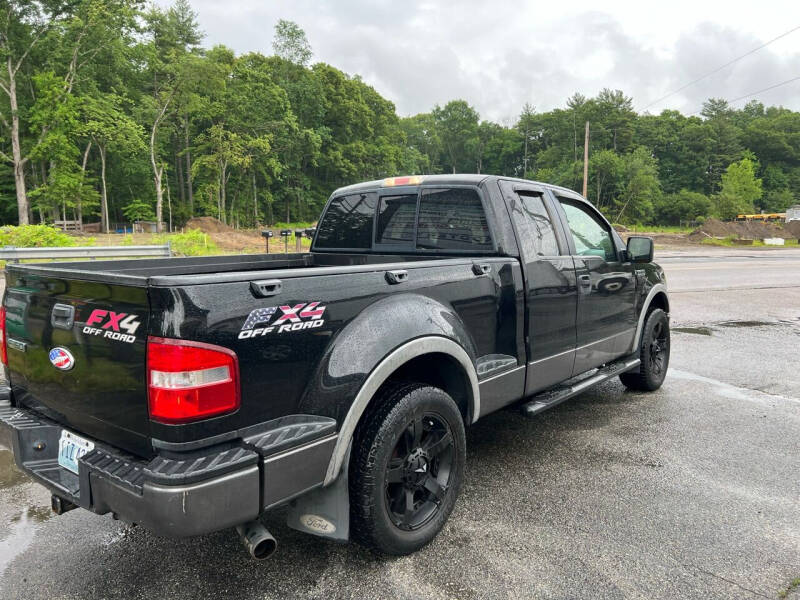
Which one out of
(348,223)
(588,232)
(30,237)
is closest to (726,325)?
(588,232)

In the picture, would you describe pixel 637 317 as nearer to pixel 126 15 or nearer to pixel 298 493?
pixel 298 493

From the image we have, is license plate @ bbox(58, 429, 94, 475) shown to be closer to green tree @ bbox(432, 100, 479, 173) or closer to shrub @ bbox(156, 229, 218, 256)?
shrub @ bbox(156, 229, 218, 256)

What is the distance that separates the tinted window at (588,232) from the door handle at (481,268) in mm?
1251

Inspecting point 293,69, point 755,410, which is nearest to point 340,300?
point 755,410

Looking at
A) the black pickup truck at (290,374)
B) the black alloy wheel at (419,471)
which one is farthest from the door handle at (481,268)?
the black alloy wheel at (419,471)

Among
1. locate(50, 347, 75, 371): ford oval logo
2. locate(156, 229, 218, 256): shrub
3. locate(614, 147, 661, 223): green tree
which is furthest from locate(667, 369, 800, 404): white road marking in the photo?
locate(614, 147, 661, 223): green tree

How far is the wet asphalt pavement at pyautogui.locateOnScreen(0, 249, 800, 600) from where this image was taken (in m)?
2.30

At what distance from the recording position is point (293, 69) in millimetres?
57594

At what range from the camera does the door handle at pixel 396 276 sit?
2.41m

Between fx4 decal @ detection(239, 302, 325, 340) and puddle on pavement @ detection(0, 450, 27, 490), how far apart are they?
2.45m

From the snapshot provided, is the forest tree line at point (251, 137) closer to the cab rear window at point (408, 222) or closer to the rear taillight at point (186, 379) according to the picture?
the cab rear window at point (408, 222)

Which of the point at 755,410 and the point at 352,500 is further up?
the point at 352,500

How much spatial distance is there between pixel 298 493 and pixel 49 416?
130 cm

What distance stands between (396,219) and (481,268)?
3.37 ft
